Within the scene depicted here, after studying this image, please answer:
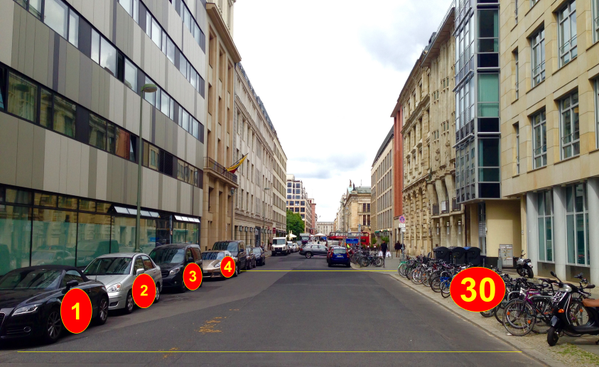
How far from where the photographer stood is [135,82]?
26984 mm

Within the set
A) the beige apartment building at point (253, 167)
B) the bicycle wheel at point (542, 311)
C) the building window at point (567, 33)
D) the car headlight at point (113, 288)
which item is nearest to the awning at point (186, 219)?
the beige apartment building at point (253, 167)

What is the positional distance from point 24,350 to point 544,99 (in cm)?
2168

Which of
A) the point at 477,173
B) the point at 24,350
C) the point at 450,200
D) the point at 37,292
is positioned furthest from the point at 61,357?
the point at 450,200

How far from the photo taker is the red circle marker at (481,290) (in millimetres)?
12406

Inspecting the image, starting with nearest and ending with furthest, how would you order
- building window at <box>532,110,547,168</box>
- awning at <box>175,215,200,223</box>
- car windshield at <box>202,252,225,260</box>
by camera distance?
building window at <box>532,110,547,168</box> → car windshield at <box>202,252,225,260</box> → awning at <box>175,215,200,223</box>

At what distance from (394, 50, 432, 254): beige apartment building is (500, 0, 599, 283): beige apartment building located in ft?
72.8

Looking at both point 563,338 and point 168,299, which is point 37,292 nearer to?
point 168,299

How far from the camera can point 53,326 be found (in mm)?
9875

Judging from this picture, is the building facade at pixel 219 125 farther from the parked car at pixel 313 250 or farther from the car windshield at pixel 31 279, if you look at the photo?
the car windshield at pixel 31 279

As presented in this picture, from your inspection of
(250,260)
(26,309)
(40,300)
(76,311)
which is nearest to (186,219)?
(250,260)

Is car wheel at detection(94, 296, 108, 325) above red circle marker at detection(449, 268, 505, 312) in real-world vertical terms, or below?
below

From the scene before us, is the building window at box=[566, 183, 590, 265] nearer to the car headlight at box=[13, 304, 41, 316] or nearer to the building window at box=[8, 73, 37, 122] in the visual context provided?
the car headlight at box=[13, 304, 41, 316]

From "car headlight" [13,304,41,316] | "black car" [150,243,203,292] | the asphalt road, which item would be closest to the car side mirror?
the asphalt road

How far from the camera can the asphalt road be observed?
8.38 m
